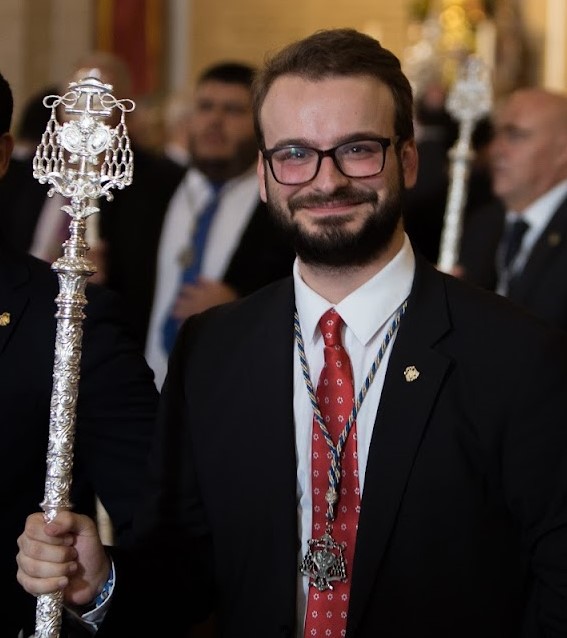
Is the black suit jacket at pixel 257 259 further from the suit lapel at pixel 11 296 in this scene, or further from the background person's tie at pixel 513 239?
the suit lapel at pixel 11 296

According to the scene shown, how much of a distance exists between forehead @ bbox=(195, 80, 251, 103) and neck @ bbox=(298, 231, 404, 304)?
3536 millimetres

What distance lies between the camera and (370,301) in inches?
106

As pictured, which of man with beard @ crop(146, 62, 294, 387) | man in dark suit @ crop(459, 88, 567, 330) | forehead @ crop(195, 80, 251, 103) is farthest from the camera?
forehead @ crop(195, 80, 251, 103)

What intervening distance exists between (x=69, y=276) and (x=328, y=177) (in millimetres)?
515

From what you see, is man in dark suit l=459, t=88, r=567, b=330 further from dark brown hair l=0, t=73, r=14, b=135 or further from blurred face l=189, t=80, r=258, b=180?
dark brown hair l=0, t=73, r=14, b=135

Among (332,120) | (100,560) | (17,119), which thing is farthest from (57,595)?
(17,119)

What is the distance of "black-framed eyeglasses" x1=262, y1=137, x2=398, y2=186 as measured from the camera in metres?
2.64

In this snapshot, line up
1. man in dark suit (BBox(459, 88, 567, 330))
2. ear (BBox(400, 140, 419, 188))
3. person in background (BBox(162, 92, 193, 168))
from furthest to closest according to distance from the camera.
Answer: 1. person in background (BBox(162, 92, 193, 168))
2. man in dark suit (BBox(459, 88, 567, 330))
3. ear (BBox(400, 140, 419, 188))

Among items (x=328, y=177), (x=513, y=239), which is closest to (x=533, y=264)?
(x=513, y=239)

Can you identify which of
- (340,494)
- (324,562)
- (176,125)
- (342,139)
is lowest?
(176,125)

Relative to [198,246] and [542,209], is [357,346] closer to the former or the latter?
[198,246]

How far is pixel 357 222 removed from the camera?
264 cm

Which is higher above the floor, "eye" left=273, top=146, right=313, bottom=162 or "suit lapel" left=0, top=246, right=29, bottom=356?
"eye" left=273, top=146, right=313, bottom=162

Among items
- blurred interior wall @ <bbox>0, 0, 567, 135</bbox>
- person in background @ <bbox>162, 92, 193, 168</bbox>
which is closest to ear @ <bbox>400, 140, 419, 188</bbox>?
person in background @ <bbox>162, 92, 193, 168</bbox>
